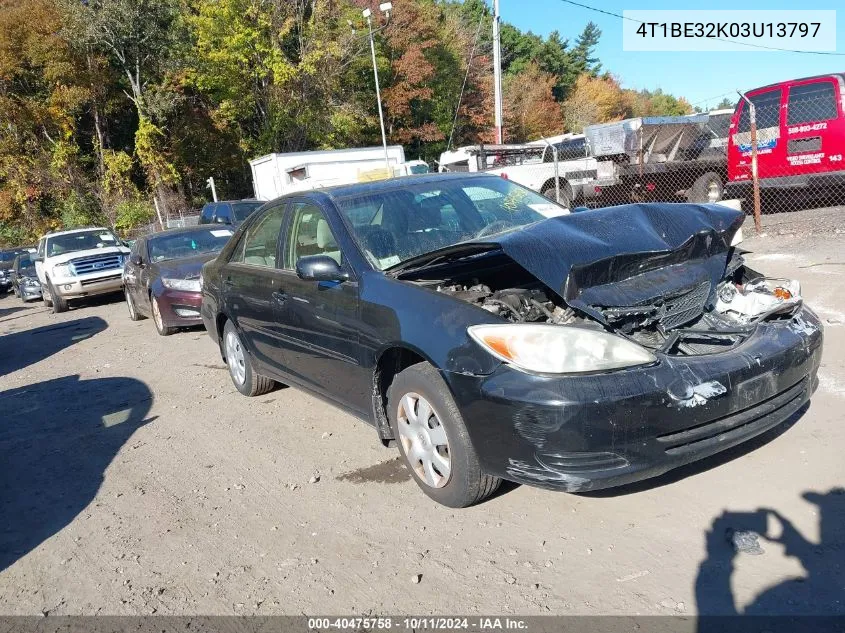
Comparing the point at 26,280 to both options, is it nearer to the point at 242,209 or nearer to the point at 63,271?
the point at 63,271

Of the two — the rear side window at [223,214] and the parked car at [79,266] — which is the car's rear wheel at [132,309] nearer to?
the parked car at [79,266]

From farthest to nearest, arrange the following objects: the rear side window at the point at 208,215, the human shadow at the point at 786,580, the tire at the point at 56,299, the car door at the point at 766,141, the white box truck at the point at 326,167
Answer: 1. the white box truck at the point at 326,167
2. the rear side window at the point at 208,215
3. the tire at the point at 56,299
4. the car door at the point at 766,141
5. the human shadow at the point at 786,580

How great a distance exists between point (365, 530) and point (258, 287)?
2.18m

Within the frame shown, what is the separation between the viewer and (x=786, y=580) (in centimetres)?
264

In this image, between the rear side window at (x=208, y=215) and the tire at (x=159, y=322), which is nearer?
the tire at (x=159, y=322)

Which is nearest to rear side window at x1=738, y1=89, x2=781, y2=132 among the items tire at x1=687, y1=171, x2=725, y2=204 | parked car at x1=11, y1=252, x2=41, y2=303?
tire at x1=687, y1=171, x2=725, y2=204

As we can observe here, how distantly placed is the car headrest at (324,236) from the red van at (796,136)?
8375mm

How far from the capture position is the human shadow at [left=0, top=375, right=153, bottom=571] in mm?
3992

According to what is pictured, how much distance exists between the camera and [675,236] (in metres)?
3.62

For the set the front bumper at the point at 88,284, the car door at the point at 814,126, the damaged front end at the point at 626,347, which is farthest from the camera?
the front bumper at the point at 88,284

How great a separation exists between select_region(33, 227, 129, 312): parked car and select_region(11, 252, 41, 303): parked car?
361 cm

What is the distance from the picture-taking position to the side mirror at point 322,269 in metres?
3.88

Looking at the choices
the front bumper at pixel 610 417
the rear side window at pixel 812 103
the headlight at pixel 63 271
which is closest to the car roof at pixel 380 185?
the front bumper at pixel 610 417

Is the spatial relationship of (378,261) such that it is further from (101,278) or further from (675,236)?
(101,278)
